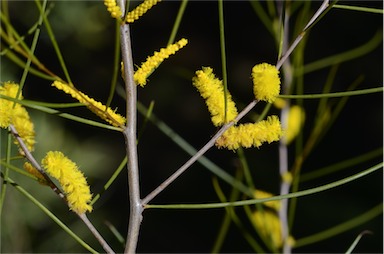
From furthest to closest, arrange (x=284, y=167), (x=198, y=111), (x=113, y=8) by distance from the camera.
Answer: (x=198, y=111)
(x=284, y=167)
(x=113, y=8)

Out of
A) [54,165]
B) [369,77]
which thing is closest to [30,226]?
[54,165]

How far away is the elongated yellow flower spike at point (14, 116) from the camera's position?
0.50m

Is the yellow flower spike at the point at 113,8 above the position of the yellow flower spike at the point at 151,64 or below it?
above

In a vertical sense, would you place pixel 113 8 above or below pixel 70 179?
above

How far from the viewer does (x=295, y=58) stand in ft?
2.51

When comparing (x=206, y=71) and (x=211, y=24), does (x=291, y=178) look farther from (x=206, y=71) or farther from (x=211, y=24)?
(x=211, y=24)

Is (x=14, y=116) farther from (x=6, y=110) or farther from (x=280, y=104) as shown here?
(x=280, y=104)

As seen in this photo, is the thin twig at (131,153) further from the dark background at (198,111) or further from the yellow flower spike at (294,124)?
the dark background at (198,111)

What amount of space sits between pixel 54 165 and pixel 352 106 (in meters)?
1.81

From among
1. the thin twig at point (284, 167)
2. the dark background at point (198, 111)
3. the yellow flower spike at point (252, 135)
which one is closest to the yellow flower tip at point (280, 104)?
the thin twig at point (284, 167)

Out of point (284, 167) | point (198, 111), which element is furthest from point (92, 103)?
point (198, 111)

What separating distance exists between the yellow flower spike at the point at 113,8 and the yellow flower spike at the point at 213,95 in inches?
3.0

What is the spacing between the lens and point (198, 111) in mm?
2379

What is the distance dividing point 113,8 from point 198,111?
75.1 inches
